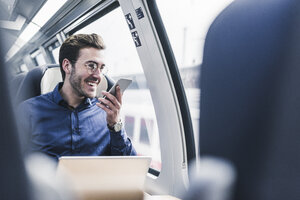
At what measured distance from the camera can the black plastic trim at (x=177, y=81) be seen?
2.09 metres

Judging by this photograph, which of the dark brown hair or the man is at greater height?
the dark brown hair

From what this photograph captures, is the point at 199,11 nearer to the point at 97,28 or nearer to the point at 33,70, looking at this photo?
the point at 97,28

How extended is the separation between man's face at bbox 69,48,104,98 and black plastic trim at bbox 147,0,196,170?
0.60m

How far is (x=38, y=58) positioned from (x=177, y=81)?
96 cm

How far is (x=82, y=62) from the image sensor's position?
1630 millimetres

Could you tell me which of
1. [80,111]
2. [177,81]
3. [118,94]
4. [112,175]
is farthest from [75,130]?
[177,81]

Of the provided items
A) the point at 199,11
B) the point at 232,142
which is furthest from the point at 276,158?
the point at 199,11

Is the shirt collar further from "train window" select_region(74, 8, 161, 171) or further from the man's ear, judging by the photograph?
"train window" select_region(74, 8, 161, 171)

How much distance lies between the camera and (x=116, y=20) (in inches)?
85.6

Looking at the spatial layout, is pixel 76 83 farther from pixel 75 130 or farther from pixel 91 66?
pixel 75 130

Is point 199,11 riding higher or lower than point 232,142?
higher

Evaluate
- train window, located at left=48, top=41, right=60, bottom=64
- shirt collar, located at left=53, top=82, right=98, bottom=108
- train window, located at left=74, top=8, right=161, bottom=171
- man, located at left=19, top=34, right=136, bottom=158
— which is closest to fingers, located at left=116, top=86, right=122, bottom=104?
man, located at left=19, top=34, right=136, bottom=158

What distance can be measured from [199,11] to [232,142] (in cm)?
87

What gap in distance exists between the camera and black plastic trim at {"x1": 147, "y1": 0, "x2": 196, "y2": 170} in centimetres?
209
